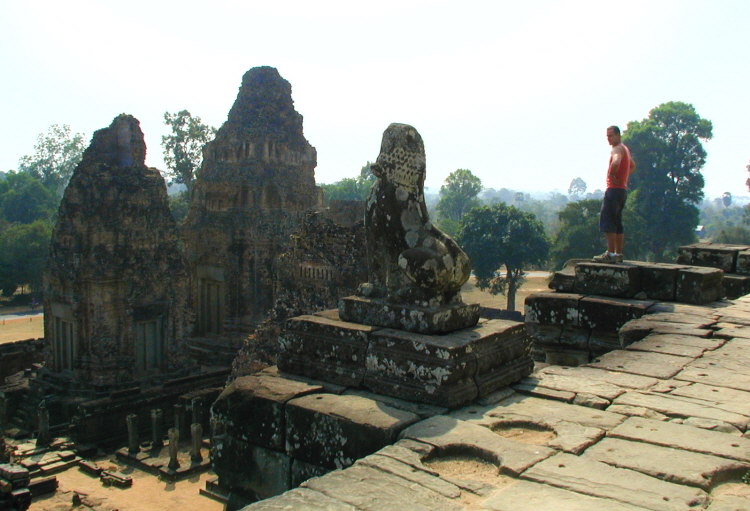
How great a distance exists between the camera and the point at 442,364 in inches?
142

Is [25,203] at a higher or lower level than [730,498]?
higher

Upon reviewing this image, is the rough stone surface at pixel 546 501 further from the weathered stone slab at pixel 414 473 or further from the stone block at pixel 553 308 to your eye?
the stone block at pixel 553 308

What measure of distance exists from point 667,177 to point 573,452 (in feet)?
122

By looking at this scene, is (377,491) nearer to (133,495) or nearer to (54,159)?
(133,495)

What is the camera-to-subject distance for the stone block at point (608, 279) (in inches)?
269

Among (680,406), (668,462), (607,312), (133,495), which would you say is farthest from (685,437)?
(133,495)

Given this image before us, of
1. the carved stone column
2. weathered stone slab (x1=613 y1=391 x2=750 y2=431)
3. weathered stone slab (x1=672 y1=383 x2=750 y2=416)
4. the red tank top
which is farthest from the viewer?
the carved stone column

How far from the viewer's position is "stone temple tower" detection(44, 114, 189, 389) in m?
14.8

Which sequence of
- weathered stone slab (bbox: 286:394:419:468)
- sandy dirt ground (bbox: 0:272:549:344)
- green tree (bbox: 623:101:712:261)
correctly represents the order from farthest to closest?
1. green tree (bbox: 623:101:712:261)
2. sandy dirt ground (bbox: 0:272:549:344)
3. weathered stone slab (bbox: 286:394:419:468)

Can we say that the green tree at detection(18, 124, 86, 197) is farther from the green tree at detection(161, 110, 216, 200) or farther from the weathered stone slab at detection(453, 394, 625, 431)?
the weathered stone slab at detection(453, 394, 625, 431)

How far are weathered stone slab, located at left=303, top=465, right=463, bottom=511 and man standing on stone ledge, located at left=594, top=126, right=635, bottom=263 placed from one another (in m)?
4.93

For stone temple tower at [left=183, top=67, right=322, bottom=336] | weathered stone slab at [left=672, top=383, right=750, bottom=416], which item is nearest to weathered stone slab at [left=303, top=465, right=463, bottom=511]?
weathered stone slab at [left=672, top=383, right=750, bottom=416]

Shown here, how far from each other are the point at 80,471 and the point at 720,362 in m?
11.4

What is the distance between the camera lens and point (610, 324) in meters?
6.43
